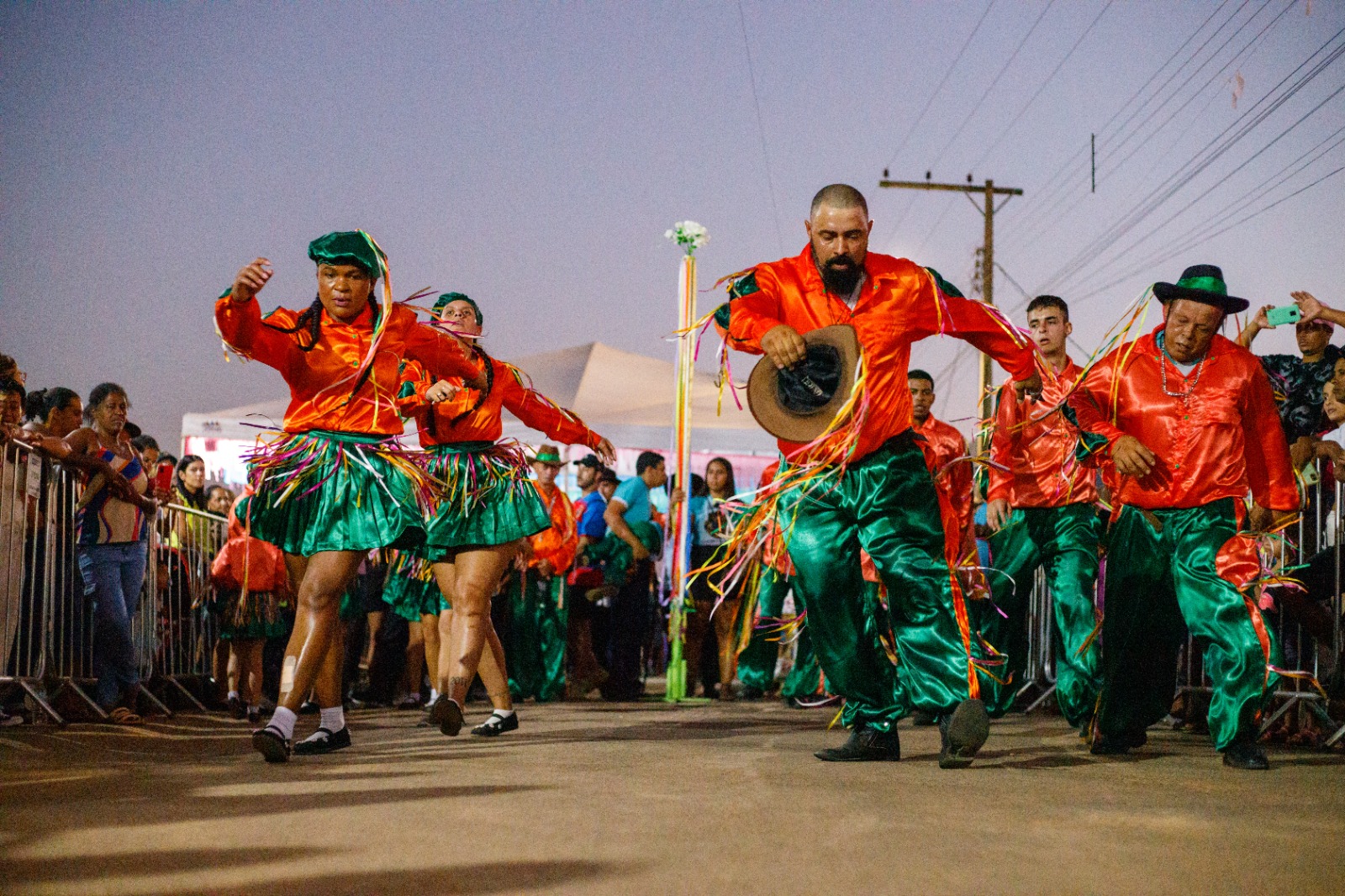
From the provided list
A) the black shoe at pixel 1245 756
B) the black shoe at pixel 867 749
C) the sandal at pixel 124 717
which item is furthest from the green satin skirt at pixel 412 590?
the black shoe at pixel 1245 756

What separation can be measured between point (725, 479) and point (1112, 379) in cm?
595

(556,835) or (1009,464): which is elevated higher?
(1009,464)

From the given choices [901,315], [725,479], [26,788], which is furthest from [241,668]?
[901,315]

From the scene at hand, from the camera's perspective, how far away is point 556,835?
132 inches

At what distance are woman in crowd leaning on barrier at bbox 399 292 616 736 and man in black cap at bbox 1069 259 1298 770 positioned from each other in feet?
8.64

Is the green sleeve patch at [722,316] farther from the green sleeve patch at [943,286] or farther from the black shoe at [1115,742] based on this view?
the black shoe at [1115,742]

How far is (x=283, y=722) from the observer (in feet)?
17.6

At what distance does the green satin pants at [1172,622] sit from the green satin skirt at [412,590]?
384cm

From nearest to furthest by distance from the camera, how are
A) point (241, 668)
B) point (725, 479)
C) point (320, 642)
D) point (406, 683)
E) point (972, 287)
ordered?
1. point (320, 642)
2. point (241, 668)
3. point (406, 683)
4. point (725, 479)
5. point (972, 287)

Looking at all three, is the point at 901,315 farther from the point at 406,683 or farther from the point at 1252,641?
the point at 406,683

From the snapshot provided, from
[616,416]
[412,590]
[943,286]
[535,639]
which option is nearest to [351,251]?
[943,286]

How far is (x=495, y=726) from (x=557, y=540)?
4547mm

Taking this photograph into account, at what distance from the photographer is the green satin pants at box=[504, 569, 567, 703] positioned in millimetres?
11281

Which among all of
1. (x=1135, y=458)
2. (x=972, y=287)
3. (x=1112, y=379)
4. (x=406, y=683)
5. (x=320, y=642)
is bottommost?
(x=406, y=683)
